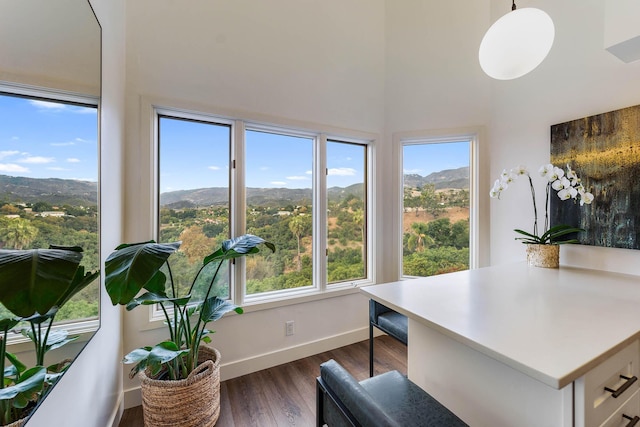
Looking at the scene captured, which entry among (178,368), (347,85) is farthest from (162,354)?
(347,85)

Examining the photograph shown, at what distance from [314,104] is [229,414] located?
256 centimetres

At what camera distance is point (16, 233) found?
2.24ft

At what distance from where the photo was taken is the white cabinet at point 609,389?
0.75 meters

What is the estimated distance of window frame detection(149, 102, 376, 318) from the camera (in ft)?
6.63

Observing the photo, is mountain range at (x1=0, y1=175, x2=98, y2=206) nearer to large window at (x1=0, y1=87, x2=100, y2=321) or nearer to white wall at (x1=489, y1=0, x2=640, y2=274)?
large window at (x1=0, y1=87, x2=100, y2=321)

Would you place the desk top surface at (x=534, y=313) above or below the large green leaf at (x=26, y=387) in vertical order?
above

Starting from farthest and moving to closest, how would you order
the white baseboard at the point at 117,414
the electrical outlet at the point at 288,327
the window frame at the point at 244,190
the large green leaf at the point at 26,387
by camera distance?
the electrical outlet at the point at 288,327 → the window frame at the point at 244,190 → the white baseboard at the point at 117,414 → the large green leaf at the point at 26,387

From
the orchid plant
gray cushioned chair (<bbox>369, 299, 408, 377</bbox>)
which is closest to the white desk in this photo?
gray cushioned chair (<bbox>369, 299, 408, 377</bbox>)

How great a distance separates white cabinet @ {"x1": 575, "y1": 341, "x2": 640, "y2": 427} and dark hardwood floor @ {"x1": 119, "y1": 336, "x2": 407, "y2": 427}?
4.79 ft

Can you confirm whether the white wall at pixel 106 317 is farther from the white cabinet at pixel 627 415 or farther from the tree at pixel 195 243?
the white cabinet at pixel 627 415

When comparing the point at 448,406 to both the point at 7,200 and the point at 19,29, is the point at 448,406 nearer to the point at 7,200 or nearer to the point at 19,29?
the point at 7,200

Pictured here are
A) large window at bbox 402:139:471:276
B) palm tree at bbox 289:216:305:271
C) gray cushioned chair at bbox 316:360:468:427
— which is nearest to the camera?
gray cushioned chair at bbox 316:360:468:427

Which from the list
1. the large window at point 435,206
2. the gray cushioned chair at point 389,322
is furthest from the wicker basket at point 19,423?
the large window at point 435,206

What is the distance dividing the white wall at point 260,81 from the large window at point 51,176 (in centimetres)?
71
